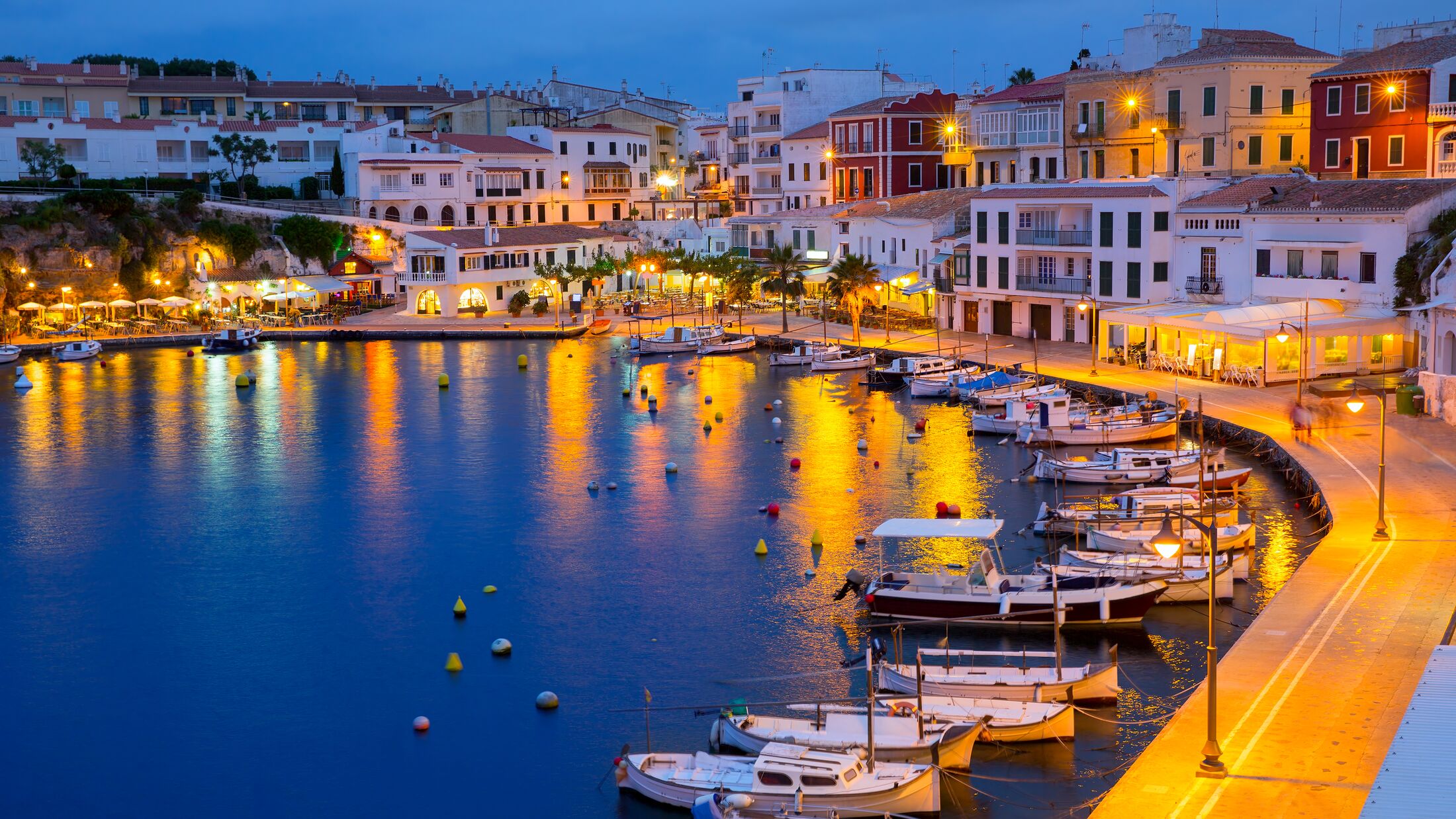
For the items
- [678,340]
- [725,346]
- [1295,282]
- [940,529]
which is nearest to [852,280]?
[725,346]

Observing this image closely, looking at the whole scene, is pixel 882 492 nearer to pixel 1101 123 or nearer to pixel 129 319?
pixel 1101 123

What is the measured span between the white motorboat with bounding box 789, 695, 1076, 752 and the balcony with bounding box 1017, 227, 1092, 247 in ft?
138

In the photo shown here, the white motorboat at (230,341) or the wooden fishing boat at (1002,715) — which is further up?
the white motorboat at (230,341)

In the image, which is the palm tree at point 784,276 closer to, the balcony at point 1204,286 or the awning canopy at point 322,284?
the balcony at point 1204,286

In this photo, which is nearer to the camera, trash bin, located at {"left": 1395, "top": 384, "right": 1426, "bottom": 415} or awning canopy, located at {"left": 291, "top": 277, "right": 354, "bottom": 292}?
trash bin, located at {"left": 1395, "top": 384, "right": 1426, "bottom": 415}

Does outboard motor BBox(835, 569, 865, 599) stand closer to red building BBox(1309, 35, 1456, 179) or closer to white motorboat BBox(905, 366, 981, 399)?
white motorboat BBox(905, 366, 981, 399)

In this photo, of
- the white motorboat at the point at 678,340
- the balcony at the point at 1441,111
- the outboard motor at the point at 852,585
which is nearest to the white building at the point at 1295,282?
the balcony at the point at 1441,111

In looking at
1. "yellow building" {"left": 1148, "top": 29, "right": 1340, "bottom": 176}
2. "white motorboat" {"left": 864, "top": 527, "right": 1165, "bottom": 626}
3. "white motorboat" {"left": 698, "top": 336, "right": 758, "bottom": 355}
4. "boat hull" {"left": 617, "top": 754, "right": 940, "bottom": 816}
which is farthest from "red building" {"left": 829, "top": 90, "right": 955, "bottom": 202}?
"boat hull" {"left": 617, "top": 754, "right": 940, "bottom": 816}

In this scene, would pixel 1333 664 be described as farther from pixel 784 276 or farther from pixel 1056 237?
pixel 784 276

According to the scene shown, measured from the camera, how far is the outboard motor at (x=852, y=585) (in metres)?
32.2

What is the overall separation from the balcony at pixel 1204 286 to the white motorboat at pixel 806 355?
16.6 metres

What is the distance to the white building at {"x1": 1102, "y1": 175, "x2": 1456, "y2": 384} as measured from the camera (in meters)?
51.4

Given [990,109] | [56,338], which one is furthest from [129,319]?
[990,109]

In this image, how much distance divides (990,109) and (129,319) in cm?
5154
